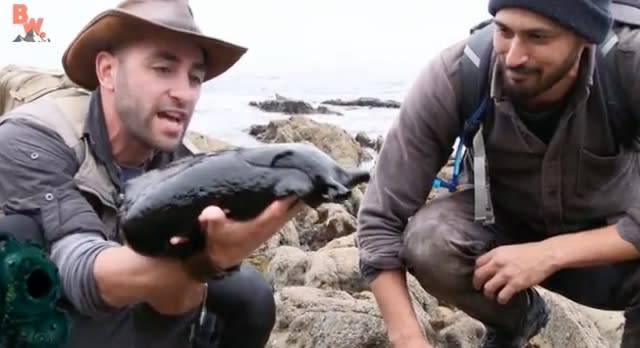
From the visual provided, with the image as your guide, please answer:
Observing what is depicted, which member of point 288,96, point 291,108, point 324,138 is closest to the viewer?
point 324,138

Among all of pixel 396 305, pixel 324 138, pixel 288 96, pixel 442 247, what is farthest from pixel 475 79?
pixel 288 96

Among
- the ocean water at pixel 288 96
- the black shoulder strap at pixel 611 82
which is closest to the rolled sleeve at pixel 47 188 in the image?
the black shoulder strap at pixel 611 82

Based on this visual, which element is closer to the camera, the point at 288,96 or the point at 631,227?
the point at 631,227

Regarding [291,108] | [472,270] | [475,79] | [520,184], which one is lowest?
[291,108]

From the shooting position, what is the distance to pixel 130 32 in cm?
414

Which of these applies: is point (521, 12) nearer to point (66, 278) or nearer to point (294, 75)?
point (66, 278)

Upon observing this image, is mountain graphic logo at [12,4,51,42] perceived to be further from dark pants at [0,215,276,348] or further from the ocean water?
dark pants at [0,215,276,348]

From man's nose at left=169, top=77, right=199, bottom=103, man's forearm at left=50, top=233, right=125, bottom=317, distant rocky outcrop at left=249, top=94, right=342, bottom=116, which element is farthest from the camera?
distant rocky outcrop at left=249, top=94, right=342, bottom=116

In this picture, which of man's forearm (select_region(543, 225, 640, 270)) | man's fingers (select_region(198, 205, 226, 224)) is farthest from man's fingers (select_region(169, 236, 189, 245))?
man's forearm (select_region(543, 225, 640, 270))

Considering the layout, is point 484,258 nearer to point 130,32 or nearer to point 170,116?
point 170,116

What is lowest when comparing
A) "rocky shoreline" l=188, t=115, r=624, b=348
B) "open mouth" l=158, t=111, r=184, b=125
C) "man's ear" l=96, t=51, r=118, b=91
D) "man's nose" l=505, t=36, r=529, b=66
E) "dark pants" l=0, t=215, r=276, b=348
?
"rocky shoreline" l=188, t=115, r=624, b=348

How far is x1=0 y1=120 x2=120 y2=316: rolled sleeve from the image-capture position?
383 cm

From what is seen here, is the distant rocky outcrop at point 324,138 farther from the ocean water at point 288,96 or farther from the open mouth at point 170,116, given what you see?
the open mouth at point 170,116

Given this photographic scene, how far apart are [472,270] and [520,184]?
0.51 meters
